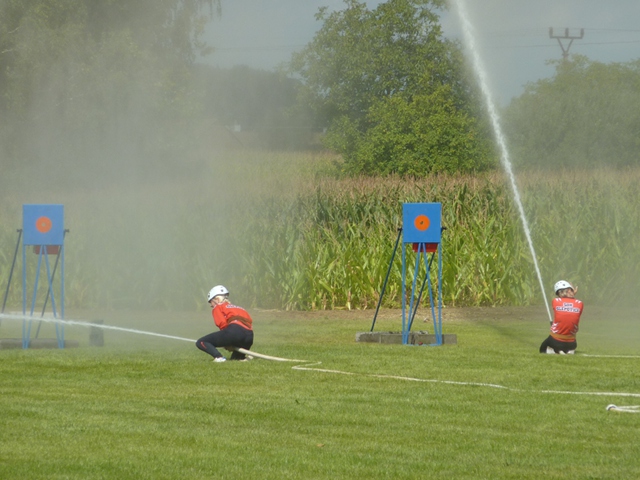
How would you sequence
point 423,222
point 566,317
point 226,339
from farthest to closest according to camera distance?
point 423,222 → point 566,317 → point 226,339

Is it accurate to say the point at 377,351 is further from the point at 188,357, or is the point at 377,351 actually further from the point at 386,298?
the point at 386,298

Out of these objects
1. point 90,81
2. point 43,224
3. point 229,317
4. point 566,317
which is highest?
point 90,81

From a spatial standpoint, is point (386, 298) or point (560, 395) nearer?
point (560, 395)

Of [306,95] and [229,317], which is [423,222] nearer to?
[229,317]

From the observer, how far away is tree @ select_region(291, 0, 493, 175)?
174 feet

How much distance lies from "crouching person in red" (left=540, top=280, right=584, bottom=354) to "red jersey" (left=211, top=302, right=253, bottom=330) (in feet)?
11.6

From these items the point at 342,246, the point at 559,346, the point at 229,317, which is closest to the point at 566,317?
the point at 559,346

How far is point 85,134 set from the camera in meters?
39.2

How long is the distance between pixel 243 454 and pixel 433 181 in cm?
1935

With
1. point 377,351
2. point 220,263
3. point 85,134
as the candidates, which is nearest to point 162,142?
point 85,134

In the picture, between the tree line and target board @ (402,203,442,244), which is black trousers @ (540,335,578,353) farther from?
the tree line

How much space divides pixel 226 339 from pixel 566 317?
13.0 feet

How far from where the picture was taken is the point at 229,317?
41.2 feet

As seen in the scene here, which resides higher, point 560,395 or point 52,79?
point 52,79
